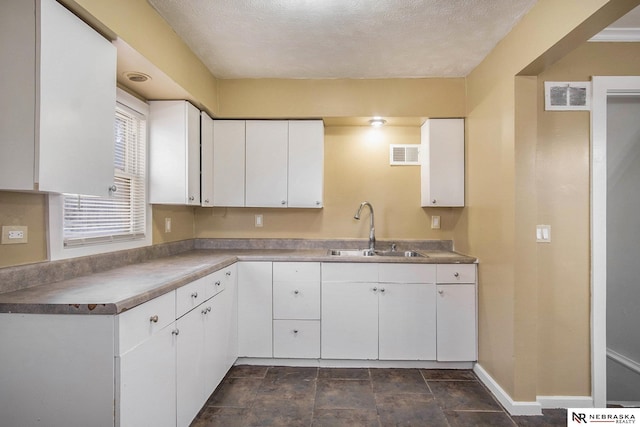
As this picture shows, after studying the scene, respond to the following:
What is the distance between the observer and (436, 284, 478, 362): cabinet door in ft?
8.41

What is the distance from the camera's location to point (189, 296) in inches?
69.9

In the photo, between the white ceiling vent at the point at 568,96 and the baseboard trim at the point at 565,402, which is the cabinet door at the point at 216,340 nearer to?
the baseboard trim at the point at 565,402

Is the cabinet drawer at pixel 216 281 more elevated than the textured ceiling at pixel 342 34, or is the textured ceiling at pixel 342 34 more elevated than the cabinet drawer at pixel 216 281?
the textured ceiling at pixel 342 34

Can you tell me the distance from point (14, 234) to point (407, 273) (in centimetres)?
238

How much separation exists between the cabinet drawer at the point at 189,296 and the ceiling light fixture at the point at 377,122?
1.98 meters

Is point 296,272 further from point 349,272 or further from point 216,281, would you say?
point 216,281

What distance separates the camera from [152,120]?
246cm

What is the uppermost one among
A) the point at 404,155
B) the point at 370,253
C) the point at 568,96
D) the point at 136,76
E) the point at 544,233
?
the point at 136,76

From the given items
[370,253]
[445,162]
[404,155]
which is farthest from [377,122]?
[370,253]

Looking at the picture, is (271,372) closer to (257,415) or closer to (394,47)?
(257,415)

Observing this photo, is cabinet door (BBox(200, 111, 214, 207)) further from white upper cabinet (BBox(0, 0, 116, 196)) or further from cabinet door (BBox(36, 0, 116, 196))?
white upper cabinet (BBox(0, 0, 116, 196))

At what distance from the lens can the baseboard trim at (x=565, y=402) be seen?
6.82ft

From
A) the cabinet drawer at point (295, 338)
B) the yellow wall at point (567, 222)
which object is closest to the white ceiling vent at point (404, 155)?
the yellow wall at point (567, 222)

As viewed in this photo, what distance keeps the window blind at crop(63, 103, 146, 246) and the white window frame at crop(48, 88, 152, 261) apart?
0.03 meters
